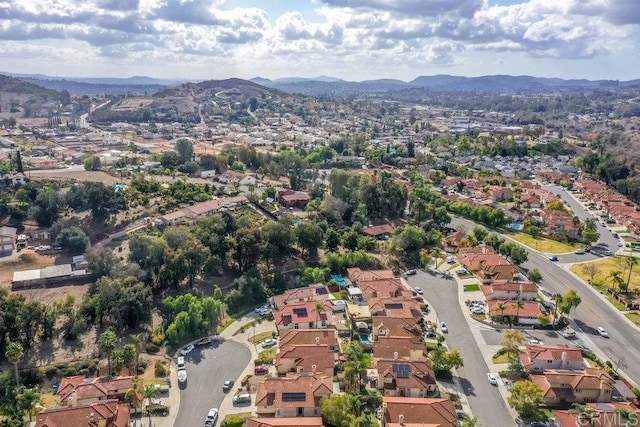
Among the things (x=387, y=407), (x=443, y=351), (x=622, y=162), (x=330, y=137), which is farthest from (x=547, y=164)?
(x=387, y=407)

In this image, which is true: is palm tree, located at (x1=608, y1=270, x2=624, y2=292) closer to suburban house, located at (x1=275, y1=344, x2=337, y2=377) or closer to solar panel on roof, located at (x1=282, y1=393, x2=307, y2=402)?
suburban house, located at (x1=275, y1=344, x2=337, y2=377)

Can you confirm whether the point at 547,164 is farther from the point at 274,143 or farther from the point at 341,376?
the point at 341,376

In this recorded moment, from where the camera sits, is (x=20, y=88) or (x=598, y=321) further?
(x=20, y=88)

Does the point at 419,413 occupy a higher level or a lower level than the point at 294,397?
higher

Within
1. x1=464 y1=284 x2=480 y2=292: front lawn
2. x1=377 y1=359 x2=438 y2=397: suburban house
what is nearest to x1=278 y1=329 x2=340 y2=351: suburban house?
x1=377 y1=359 x2=438 y2=397: suburban house

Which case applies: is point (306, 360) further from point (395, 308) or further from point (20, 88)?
point (20, 88)

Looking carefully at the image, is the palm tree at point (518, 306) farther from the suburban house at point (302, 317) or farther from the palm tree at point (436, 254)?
the suburban house at point (302, 317)

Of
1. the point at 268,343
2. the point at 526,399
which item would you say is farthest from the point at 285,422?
the point at 526,399
